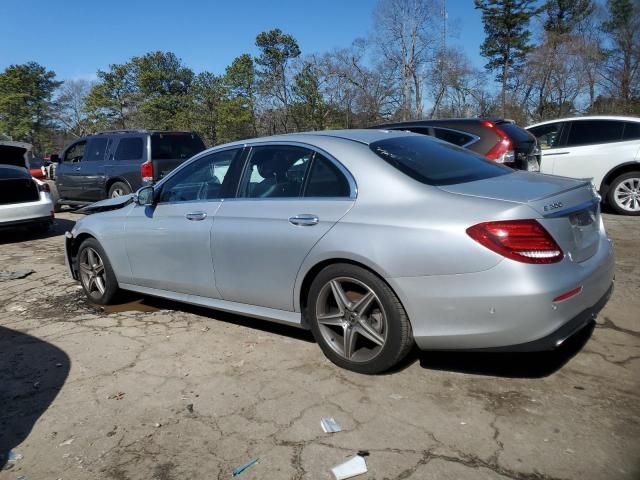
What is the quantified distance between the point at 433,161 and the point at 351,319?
125 cm

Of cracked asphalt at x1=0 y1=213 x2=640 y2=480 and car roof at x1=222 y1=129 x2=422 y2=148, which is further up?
car roof at x1=222 y1=129 x2=422 y2=148

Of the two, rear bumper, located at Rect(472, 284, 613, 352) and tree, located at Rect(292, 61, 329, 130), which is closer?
rear bumper, located at Rect(472, 284, 613, 352)

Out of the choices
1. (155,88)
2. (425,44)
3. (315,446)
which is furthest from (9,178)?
(155,88)

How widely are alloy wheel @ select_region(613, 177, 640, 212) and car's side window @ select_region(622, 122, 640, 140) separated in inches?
28.0

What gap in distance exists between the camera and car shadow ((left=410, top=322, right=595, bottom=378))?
135 inches

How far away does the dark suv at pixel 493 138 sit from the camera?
7281 millimetres

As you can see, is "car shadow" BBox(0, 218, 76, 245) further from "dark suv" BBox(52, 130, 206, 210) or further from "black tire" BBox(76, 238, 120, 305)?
"black tire" BBox(76, 238, 120, 305)

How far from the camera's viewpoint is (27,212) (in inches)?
365

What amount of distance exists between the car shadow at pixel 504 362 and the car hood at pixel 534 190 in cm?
105

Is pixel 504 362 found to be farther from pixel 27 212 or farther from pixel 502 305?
pixel 27 212

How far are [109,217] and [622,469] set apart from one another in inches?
180

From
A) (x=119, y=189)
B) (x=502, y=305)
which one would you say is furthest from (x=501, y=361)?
(x=119, y=189)

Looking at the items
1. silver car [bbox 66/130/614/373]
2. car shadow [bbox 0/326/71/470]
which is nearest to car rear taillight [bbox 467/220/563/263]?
silver car [bbox 66/130/614/373]

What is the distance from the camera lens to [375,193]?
334cm
